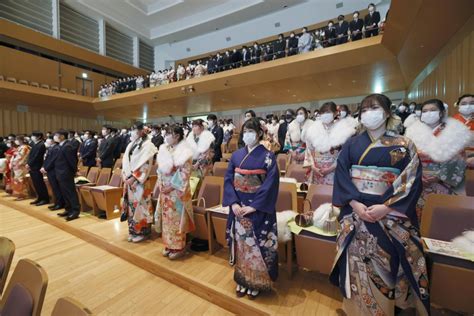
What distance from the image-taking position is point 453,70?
17.4ft

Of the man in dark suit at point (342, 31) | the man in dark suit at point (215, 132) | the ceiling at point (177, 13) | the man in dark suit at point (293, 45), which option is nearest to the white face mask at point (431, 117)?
the man in dark suit at point (215, 132)

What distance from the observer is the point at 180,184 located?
276cm

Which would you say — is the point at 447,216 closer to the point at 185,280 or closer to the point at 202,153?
the point at 185,280

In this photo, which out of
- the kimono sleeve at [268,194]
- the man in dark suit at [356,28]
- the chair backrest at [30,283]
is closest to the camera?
the chair backrest at [30,283]

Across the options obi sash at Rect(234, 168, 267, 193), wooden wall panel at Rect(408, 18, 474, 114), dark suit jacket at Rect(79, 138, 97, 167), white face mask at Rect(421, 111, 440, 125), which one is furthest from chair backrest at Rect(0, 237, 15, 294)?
wooden wall panel at Rect(408, 18, 474, 114)

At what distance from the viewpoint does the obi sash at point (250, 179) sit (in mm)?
1997

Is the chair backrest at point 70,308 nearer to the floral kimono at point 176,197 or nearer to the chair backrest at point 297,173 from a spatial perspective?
the floral kimono at point 176,197

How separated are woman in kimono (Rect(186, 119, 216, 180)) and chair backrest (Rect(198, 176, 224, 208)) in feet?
2.52

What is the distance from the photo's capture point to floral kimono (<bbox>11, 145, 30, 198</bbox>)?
585 cm

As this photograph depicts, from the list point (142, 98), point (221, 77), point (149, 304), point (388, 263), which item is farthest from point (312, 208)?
point (142, 98)

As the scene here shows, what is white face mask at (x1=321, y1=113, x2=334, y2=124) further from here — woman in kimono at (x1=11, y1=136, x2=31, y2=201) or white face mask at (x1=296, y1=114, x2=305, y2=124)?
woman in kimono at (x1=11, y1=136, x2=31, y2=201)

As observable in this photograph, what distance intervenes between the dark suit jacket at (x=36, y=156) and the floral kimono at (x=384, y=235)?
611 centimetres

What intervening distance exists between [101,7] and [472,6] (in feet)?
60.3

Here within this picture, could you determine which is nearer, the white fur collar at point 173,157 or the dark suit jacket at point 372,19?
the white fur collar at point 173,157
